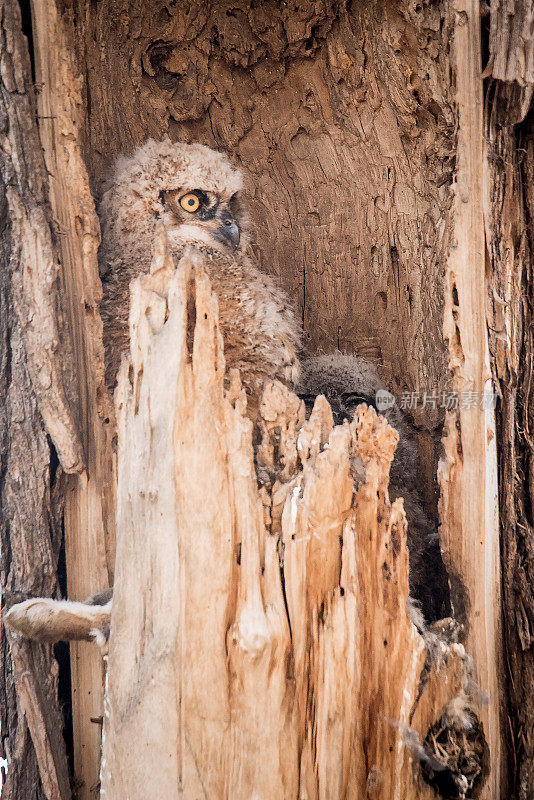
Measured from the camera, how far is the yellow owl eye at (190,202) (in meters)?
2.18

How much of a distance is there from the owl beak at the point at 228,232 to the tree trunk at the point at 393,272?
1.34 feet

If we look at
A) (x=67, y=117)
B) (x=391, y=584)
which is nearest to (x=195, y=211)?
(x=67, y=117)

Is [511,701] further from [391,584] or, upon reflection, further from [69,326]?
[69,326]

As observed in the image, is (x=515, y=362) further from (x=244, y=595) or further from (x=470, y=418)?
(x=244, y=595)

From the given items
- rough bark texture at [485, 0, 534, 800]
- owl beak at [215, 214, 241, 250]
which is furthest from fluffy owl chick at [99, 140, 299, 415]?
rough bark texture at [485, 0, 534, 800]

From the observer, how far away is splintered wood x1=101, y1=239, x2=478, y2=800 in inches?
60.9

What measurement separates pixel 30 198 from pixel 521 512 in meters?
1.60

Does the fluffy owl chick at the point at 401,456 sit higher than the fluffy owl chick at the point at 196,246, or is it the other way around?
the fluffy owl chick at the point at 196,246

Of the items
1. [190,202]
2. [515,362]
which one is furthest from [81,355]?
[515,362]

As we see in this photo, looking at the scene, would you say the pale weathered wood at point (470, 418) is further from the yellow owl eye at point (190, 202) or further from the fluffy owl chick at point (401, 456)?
the yellow owl eye at point (190, 202)

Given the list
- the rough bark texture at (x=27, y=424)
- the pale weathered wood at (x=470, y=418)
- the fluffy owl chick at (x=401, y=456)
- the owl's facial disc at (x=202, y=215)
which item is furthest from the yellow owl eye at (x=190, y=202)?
the pale weathered wood at (x=470, y=418)

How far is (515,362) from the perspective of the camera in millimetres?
1904

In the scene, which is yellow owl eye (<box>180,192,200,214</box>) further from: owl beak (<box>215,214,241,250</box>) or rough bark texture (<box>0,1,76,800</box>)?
rough bark texture (<box>0,1,76,800</box>)

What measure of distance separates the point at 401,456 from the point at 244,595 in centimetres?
72
